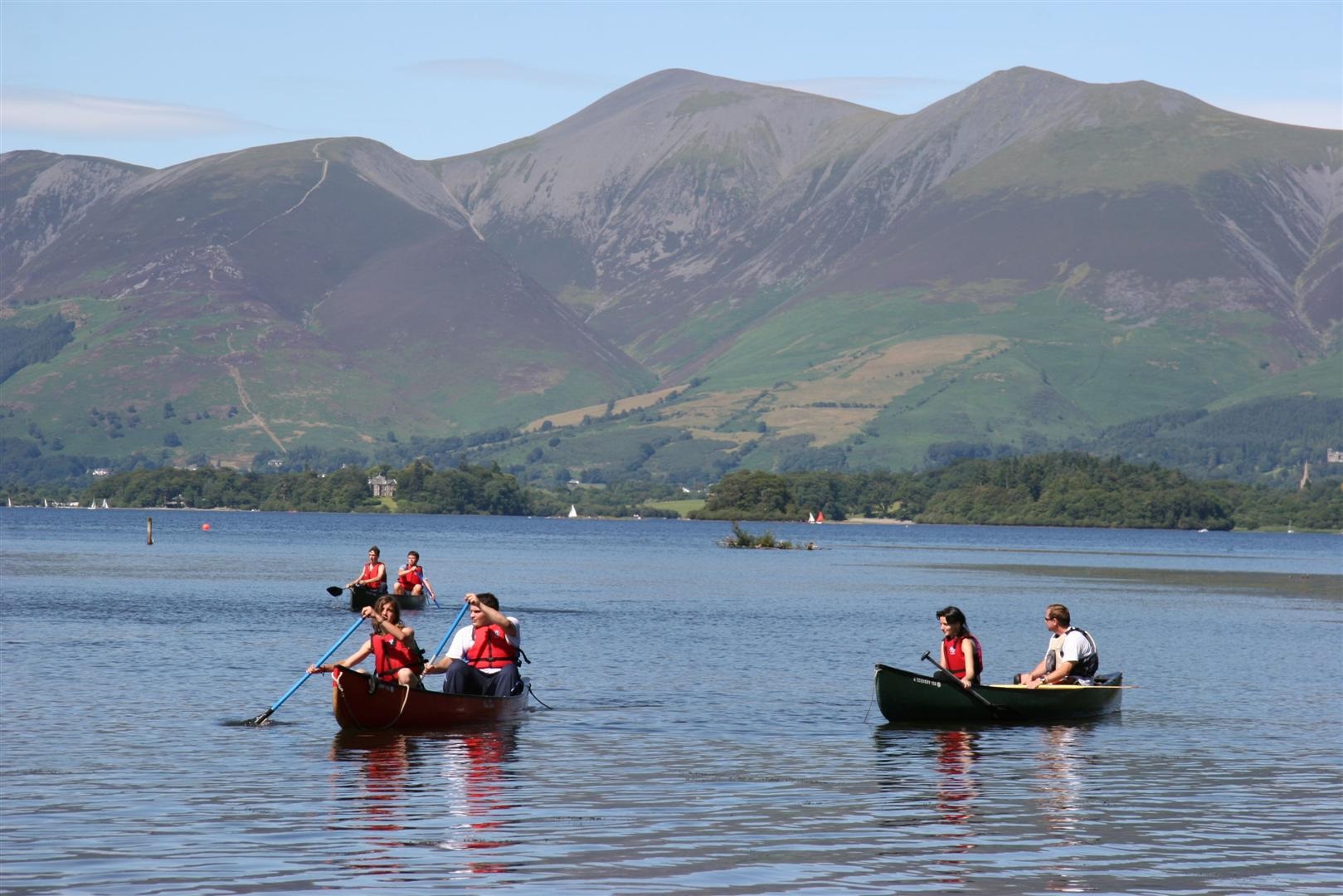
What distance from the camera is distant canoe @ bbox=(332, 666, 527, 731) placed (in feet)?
113

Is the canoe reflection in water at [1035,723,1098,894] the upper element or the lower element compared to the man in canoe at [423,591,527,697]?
lower

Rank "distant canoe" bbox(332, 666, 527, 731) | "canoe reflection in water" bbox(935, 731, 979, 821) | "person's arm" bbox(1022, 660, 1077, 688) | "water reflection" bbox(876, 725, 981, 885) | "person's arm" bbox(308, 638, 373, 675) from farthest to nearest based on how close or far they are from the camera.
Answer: "person's arm" bbox(1022, 660, 1077, 688) → "distant canoe" bbox(332, 666, 527, 731) → "person's arm" bbox(308, 638, 373, 675) → "canoe reflection in water" bbox(935, 731, 979, 821) → "water reflection" bbox(876, 725, 981, 885)

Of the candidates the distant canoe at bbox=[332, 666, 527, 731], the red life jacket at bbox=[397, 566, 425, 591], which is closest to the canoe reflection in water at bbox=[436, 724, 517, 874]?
the distant canoe at bbox=[332, 666, 527, 731]

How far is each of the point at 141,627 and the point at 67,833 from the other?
4169 cm

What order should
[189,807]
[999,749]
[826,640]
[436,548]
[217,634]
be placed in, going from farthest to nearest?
[436,548]
[826,640]
[217,634]
[999,749]
[189,807]

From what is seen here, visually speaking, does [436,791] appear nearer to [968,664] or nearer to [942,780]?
[942,780]

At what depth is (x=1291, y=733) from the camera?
3962 cm

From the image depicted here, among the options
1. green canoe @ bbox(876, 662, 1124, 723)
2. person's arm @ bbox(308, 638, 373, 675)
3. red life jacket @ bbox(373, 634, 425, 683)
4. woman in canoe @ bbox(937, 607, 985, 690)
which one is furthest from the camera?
green canoe @ bbox(876, 662, 1124, 723)

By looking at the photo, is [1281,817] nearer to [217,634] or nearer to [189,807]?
[189,807]

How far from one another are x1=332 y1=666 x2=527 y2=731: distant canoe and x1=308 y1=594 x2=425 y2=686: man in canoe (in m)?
0.27

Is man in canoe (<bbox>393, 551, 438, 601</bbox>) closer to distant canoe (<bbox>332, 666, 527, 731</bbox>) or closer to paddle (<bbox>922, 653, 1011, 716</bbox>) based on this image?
distant canoe (<bbox>332, 666, 527, 731</bbox>)

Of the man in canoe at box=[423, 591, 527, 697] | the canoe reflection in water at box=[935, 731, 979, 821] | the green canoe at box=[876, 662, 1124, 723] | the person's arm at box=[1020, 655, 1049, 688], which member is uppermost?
the man in canoe at box=[423, 591, 527, 697]

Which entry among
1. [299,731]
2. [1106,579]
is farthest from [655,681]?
[1106,579]

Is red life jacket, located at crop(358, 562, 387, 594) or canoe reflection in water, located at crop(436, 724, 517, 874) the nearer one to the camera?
canoe reflection in water, located at crop(436, 724, 517, 874)
